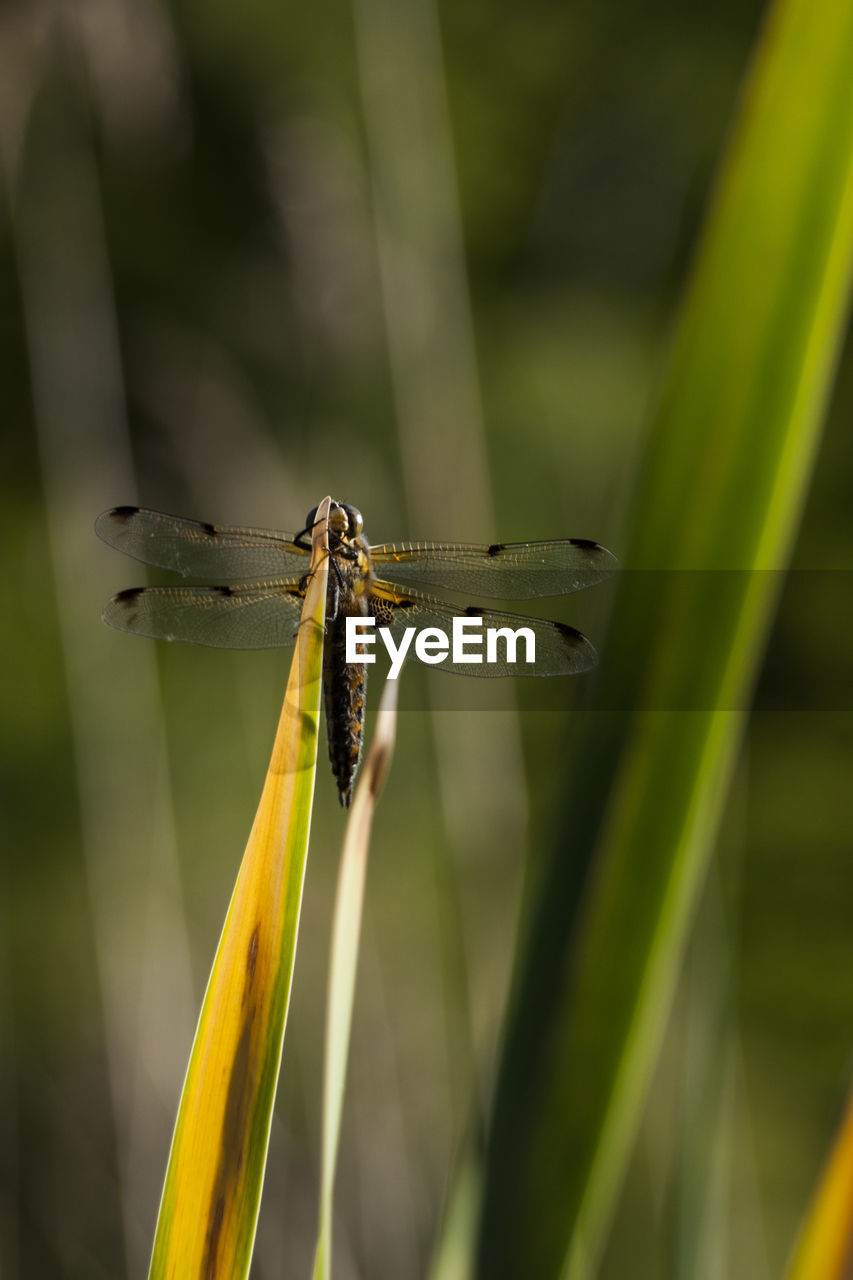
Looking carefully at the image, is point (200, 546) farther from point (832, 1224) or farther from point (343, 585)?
point (832, 1224)

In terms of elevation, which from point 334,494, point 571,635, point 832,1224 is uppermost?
point 334,494

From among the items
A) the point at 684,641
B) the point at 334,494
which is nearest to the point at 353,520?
the point at 684,641

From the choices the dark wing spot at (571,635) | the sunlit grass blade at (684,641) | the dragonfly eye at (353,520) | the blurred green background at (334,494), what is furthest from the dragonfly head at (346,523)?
the blurred green background at (334,494)

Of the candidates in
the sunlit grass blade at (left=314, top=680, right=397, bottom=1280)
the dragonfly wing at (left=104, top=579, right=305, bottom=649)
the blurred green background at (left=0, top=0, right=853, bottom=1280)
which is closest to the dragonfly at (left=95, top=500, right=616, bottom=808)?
the dragonfly wing at (left=104, top=579, right=305, bottom=649)

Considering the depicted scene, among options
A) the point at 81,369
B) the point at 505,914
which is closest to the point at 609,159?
the point at 81,369

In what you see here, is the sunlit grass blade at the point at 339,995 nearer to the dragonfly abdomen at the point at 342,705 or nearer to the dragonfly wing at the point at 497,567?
the dragonfly abdomen at the point at 342,705

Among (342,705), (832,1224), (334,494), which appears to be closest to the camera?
(832,1224)
